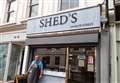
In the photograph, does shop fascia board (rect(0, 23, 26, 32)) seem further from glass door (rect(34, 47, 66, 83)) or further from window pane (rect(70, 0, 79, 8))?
window pane (rect(70, 0, 79, 8))

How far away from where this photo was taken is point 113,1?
5906 mm

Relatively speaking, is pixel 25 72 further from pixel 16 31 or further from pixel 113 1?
pixel 113 1

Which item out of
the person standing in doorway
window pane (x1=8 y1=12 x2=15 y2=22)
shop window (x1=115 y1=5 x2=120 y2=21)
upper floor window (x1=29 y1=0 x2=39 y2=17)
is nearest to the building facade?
upper floor window (x1=29 y1=0 x2=39 y2=17)

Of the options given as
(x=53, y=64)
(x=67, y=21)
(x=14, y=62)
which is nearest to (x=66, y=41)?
(x=67, y=21)

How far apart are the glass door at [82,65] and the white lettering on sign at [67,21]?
936mm

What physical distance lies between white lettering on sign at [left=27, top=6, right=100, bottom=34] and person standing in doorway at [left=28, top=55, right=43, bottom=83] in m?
1.48

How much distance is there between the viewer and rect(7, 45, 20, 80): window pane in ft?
30.5

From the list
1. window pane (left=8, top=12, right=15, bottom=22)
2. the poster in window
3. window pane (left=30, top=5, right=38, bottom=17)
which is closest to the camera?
the poster in window

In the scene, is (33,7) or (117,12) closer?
(117,12)

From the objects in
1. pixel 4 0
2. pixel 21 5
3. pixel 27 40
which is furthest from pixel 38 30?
pixel 4 0

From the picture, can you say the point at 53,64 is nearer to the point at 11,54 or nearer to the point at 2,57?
the point at 11,54

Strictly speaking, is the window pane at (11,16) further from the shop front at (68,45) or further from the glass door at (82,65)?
the glass door at (82,65)

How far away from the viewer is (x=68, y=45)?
6.77 m

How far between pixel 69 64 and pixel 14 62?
4.09m
